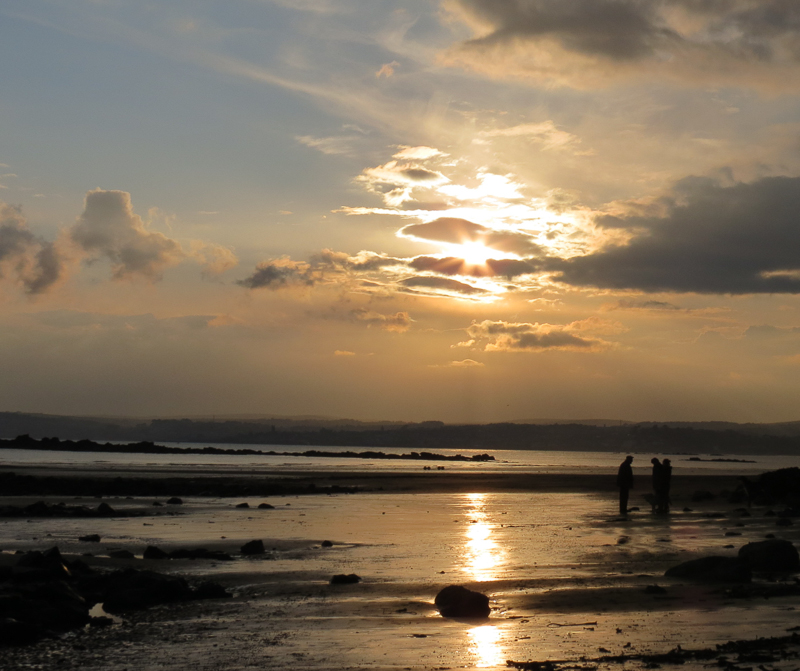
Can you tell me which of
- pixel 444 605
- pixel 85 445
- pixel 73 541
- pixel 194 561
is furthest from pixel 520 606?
pixel 85 445

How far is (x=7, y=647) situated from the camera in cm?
1054

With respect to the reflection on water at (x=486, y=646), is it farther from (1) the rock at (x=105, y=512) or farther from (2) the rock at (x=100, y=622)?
(1) the rock at (x=105, y=512)

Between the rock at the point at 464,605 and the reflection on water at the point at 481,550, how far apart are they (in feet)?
10.3

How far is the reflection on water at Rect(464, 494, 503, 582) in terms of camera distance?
16.6m

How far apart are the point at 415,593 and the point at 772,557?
285 inches

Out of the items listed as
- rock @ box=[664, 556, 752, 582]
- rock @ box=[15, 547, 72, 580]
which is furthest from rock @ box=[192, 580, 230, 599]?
rock @ box=[664, 556, 752, 582]

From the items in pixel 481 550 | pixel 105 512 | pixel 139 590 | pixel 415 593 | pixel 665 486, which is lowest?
pixel 105 512

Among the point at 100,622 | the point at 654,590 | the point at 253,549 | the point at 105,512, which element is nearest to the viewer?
the point at 100,622

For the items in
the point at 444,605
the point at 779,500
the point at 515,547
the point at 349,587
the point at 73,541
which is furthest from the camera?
the point at 779,500

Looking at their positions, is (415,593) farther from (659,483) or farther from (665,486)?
(659,483)

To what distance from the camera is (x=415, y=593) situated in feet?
46.6

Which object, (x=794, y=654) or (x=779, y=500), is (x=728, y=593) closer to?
(x=794, y=654)

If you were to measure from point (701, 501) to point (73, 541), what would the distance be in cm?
2782

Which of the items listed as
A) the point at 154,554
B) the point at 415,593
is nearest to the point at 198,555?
the point at 154,554
